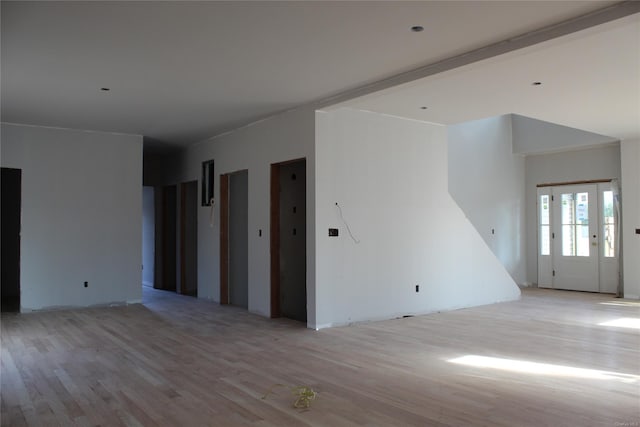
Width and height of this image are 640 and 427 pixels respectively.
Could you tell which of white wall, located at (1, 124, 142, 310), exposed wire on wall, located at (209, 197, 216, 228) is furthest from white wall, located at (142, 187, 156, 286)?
exposed wire on wall, located at (209, 197, 216, 228)

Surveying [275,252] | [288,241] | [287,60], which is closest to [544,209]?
[288,241]

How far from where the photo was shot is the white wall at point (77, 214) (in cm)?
742

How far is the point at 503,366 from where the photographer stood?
4.34 metres

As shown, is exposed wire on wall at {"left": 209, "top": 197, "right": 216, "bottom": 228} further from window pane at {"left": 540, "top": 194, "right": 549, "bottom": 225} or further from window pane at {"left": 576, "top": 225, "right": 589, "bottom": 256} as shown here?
window pane at {"left": 576, "top": 225, "right": 589, "bottom": 256}

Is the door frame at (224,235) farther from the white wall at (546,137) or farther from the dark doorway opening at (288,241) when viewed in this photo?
the white wall at (546,137)

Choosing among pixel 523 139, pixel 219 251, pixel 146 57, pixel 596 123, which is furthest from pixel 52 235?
pixel 523 139

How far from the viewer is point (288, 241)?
22.6 ft

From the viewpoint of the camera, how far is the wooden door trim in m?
8.07

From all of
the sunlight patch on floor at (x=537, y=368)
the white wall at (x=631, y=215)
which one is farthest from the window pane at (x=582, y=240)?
the sunlight patch on floor at (x=537, y=368)

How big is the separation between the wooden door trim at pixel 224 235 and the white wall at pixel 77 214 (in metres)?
1.41

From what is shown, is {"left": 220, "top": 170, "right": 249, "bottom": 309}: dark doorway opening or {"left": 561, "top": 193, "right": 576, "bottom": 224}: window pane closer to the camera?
{"left": 220, "top": 170, "right": 249, "bottom": 309}: dark doorway opening

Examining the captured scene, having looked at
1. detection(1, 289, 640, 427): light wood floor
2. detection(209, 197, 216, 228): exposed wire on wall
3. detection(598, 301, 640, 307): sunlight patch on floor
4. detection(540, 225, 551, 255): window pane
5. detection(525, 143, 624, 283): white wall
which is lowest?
detection(598, 301, 640, 307): sunlight patch on floor

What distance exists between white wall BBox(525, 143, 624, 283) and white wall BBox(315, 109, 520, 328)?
3014 mm

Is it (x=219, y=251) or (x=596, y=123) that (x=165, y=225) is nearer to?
(x=219, y=251)
